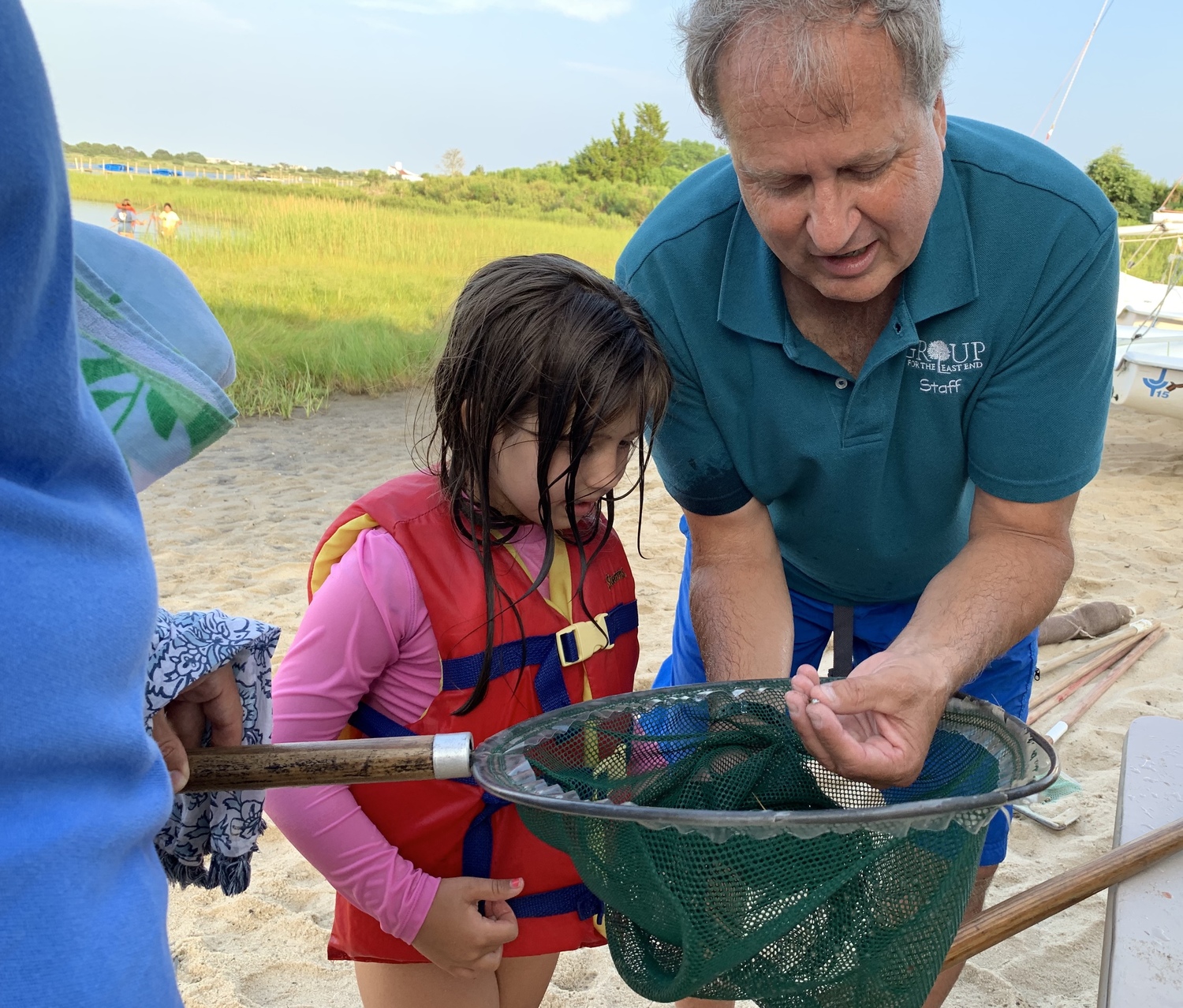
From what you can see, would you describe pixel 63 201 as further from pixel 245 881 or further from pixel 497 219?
pixel 497 219

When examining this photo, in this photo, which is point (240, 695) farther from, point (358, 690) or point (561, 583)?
point (561, 583)

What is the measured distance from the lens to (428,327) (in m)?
11.5

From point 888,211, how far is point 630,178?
91.5 feet

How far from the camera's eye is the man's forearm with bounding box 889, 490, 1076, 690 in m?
1.72

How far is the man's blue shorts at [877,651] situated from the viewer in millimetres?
2145

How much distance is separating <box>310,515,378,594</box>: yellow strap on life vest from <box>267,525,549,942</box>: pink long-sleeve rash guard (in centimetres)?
2

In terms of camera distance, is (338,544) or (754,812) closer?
(754,812)

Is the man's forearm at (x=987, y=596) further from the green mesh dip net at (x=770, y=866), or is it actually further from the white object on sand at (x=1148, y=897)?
the white object on sand at (x=1148, y=897)

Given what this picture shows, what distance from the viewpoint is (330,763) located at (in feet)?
3.91

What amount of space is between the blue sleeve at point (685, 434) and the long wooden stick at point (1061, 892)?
2.86 ft

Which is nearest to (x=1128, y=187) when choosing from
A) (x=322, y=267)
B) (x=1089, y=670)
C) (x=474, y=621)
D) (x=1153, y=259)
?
(x=1153, y=259)

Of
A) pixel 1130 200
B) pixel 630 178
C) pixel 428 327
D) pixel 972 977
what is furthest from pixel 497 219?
A: pixel 972 977

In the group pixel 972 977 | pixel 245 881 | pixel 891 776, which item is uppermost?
pixel 891 776

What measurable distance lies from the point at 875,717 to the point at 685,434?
686 mm
